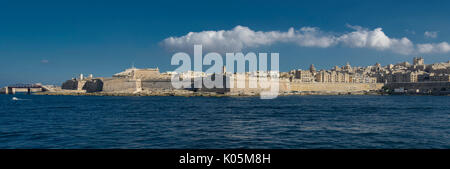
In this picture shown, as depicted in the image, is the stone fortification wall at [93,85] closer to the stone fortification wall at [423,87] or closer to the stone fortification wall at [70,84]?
the stone fortification wall at [70,84]

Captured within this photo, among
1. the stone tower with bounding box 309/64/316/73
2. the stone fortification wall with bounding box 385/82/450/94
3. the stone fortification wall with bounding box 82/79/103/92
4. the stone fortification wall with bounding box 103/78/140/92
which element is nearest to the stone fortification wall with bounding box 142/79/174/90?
the stone fortification wall with bounding box 103/78/140/92

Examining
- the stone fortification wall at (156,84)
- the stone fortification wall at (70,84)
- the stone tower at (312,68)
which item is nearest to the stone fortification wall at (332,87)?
the stone tower at (312,68)

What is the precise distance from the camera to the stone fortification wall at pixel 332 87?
249 ft

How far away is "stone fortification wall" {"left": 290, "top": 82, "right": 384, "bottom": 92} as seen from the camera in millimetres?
75750

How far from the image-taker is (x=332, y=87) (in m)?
79.4

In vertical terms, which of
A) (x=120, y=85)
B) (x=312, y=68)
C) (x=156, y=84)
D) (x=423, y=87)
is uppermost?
(x=312, y=68)

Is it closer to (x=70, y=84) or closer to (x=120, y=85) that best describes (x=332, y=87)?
(x=120, y=85)

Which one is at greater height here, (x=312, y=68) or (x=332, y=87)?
(x=312, y=68)

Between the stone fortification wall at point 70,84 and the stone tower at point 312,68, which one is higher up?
the stone tower at point 312,68

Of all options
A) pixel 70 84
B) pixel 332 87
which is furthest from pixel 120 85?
pixel 332 87

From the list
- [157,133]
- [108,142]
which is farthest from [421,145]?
[108,142]

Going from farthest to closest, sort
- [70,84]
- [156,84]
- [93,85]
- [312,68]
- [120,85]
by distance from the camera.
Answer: [312,68] → [70,84] → [93,85] → [120,85] → [156,84]

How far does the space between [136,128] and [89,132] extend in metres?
1.63
